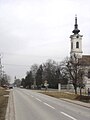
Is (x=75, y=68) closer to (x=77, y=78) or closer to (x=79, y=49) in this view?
(x=77, y=78)

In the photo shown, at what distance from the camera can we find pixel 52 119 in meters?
17.9

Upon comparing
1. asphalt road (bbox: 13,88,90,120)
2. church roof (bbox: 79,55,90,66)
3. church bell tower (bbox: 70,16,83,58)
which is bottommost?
asphalt road (bbox: 13,88,90,120)

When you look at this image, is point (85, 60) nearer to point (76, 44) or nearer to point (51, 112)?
point (76, 44)

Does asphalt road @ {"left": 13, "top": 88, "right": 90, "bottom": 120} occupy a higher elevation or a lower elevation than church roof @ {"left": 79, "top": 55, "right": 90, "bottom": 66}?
lower

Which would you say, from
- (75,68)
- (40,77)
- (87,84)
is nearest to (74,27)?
(87,84)

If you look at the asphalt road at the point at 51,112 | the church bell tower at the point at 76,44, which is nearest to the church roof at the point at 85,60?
the church bell tower at the point at 76,44

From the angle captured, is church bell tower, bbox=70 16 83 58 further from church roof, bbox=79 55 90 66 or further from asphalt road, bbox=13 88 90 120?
asphalt road, bbox=13 88 90 120

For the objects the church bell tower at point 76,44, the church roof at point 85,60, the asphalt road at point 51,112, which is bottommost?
the asphalt road at point 51,112

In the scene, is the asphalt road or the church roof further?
the church roof

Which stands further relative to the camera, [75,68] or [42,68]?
[42,68]

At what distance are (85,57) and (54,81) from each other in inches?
659

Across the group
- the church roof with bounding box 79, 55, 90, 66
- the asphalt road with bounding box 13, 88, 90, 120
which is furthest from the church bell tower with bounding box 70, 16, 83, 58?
the asphalt road with bounding box 13, 88, 90, 120

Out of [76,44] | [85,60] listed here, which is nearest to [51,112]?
[85,60]

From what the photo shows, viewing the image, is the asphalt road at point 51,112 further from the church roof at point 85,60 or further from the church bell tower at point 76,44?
the church bell tower at point 76,44
